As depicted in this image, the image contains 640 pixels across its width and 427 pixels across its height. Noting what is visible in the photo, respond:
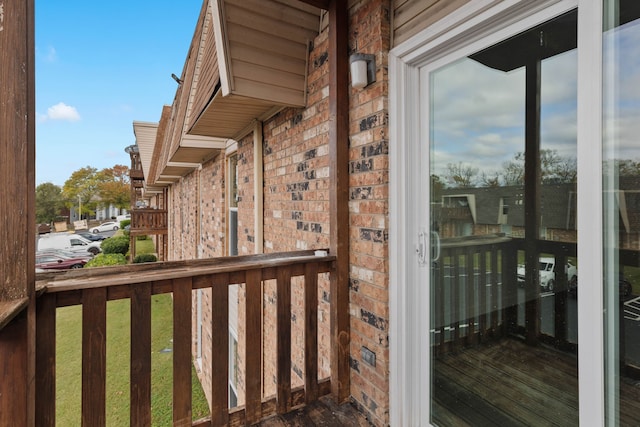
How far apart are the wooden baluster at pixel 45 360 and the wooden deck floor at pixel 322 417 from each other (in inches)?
39.9

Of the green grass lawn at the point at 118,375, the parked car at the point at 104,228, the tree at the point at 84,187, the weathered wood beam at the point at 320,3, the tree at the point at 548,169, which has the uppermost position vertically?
the tree at the point at 84,187

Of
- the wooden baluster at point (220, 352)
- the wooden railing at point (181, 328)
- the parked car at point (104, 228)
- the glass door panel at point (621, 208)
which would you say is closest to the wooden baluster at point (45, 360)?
the wooden railing at point (181, 328)

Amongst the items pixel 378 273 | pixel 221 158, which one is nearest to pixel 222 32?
pixel 378 273

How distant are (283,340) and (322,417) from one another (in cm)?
49

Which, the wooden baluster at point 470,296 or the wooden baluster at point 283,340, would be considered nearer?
the wooden baluster at point 470,296

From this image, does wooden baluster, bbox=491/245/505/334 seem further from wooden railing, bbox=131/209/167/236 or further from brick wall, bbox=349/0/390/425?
wooden railing, bbox=131/209/167/236

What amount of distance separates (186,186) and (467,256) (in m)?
9.37

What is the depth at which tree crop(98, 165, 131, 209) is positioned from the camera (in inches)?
1345

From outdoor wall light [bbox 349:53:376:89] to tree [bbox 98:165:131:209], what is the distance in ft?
126

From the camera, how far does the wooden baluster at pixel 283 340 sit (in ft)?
6.30

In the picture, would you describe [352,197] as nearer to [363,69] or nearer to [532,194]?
[363,69]

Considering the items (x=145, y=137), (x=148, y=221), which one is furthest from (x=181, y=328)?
(x=145, y=137)

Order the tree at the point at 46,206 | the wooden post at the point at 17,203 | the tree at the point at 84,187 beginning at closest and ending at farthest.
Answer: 1. the wooden post at the point at 17,203
2. the tree at the point at 46,206
3. the tree at the point at 84,187

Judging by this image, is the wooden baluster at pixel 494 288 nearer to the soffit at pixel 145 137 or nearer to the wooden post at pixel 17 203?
the wooden post at pixel 17 203
